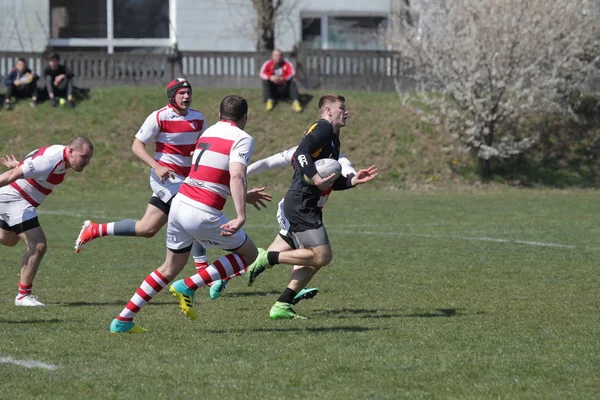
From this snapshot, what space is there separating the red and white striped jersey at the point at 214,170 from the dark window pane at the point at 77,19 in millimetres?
30015

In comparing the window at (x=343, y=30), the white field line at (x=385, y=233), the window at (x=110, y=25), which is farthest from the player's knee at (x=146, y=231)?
the window at (x=343, y=30)

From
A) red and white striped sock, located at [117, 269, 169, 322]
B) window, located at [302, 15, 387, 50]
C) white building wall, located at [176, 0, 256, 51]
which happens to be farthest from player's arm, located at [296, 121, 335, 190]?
window, located at [302, 15, 387, 50]

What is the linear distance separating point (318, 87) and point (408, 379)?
82.1 ft

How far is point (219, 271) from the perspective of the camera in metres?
7.96

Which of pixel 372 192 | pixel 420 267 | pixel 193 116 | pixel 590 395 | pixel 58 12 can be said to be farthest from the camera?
pixel 58 12

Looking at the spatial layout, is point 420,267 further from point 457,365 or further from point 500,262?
point 457,365

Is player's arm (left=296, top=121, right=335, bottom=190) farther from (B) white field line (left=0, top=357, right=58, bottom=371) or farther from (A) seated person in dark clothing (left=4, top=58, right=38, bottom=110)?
(A) seated person in dark clothing (left=4, top=58, right=38, bottom=110)

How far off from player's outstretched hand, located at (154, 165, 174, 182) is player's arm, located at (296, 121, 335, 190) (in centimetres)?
167

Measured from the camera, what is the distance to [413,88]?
31.2m

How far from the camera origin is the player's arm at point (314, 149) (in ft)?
27.1

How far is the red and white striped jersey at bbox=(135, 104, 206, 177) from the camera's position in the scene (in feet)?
33.3

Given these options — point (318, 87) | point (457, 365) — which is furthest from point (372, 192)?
point (457, 365)

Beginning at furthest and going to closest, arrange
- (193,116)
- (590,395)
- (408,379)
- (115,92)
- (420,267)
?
1. (115,92)
2. (420,267)
3. (193,116)
4. (408,379)
5. (590,395)

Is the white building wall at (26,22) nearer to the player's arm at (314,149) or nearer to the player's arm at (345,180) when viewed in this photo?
the player's arm at (345,180)
